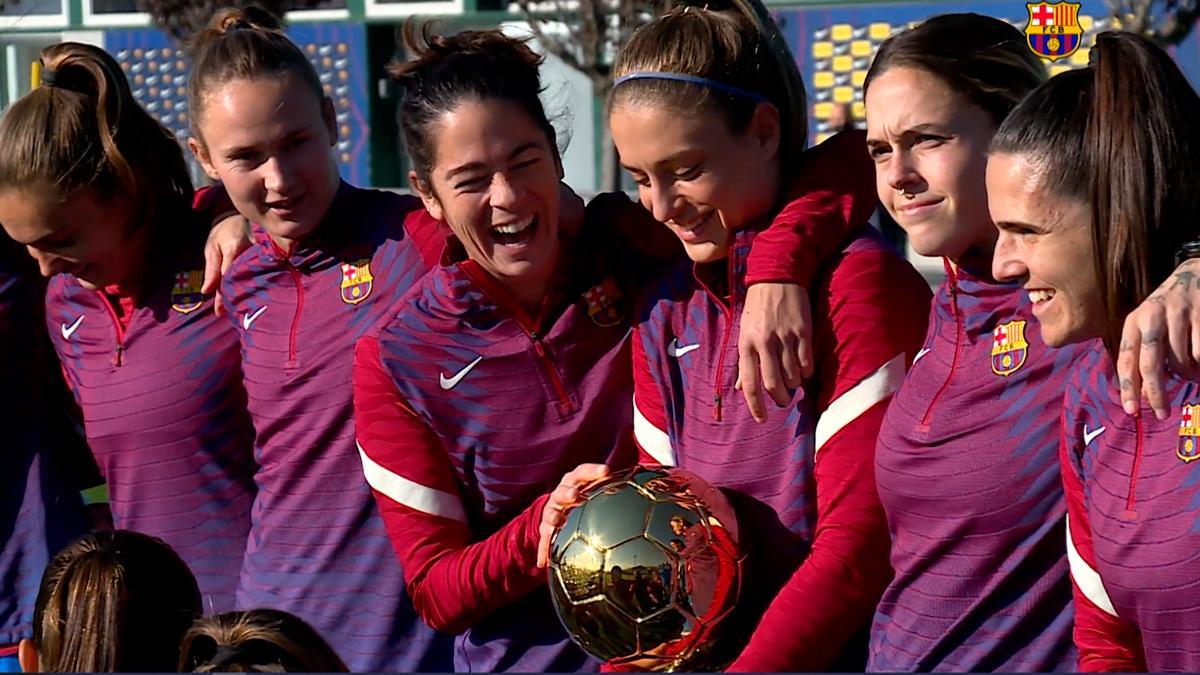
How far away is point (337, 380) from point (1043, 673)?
1675mm

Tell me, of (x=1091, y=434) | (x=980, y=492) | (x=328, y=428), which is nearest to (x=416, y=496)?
(x=328, y=428)

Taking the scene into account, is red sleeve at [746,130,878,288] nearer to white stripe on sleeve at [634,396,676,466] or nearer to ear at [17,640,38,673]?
white stripe on sleeve at [634,396,676,466]

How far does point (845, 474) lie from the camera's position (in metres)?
2.88

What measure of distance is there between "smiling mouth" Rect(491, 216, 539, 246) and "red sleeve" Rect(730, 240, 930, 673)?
2.09ft

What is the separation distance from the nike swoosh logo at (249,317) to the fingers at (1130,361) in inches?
82.7

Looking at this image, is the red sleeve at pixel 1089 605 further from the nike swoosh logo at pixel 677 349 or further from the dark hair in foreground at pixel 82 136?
the dark hair in foreground at pixel 82 136

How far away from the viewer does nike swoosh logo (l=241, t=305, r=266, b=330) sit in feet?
12.3

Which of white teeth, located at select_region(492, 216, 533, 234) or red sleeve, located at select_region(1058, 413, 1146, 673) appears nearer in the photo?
red sleeve, located at select_region(1058, 413, 1146, 673)

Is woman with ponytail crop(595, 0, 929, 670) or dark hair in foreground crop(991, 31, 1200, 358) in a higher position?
dark hair in foreground crop(991, 31, 1200, 358)

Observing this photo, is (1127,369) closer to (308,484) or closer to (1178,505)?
(1178,505)

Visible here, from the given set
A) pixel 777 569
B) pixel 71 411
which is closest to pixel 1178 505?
pixel 777 569

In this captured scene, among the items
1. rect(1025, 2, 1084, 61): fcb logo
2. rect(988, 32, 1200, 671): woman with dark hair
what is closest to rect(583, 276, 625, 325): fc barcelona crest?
rect(988, 32, 1200, 671): woman with dark hair

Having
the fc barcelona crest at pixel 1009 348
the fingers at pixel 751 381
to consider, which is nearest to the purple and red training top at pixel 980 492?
the fc barcelona crest at pixel 1009 348

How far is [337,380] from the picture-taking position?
3607 mm
